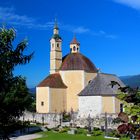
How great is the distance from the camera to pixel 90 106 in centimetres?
4938

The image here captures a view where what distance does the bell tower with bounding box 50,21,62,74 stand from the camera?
201 ft

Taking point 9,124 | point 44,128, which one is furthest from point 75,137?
point 9,124

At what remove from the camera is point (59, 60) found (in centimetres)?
6200

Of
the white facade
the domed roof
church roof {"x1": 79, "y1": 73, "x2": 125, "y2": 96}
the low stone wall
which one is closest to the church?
the domed roof

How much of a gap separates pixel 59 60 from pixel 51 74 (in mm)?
3253

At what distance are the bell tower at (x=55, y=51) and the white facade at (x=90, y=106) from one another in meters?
12.5

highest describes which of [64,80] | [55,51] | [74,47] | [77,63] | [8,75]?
[74,47]

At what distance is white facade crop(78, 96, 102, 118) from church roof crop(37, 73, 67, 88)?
317 inches

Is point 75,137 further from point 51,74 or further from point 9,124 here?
point 51,74

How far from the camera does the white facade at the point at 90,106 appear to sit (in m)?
48.8

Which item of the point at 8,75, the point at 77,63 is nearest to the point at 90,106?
the point at 77,63

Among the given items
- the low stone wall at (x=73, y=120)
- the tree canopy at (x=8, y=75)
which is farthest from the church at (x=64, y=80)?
the tree canopy at (x=8, y=75)

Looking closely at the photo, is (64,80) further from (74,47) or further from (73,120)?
(73,120)

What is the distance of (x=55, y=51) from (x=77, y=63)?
18.0ft
